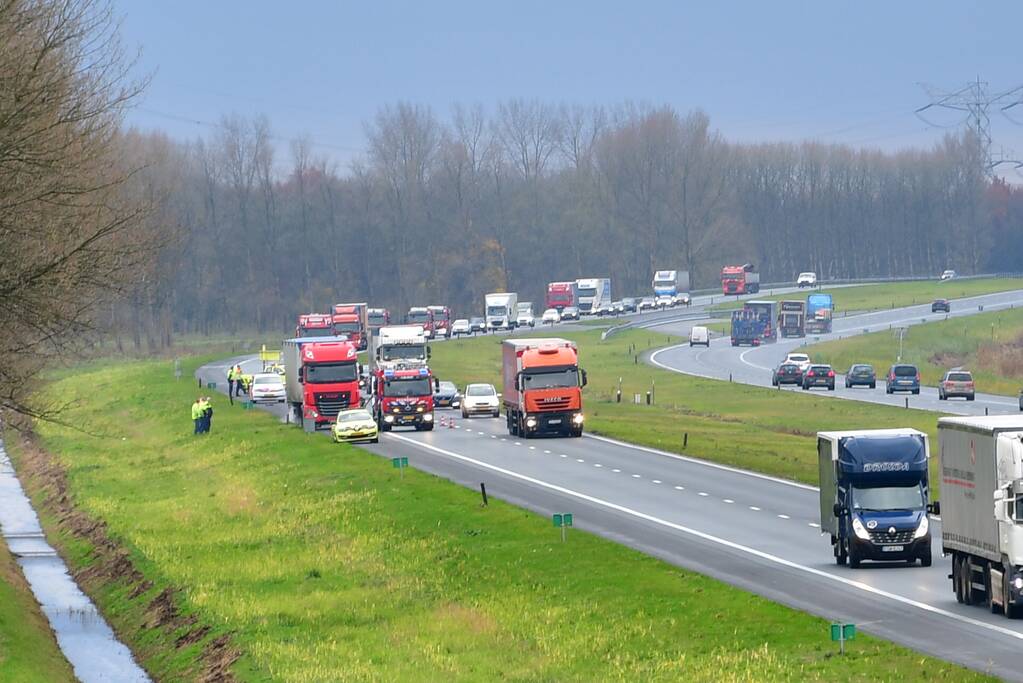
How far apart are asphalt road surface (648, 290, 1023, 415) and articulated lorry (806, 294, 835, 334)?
112 cm

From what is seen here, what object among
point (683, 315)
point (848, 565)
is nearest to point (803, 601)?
point (848, 565)

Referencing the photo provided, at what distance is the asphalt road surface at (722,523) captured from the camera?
29609mm

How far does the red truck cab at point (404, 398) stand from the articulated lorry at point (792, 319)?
82218 millimetres

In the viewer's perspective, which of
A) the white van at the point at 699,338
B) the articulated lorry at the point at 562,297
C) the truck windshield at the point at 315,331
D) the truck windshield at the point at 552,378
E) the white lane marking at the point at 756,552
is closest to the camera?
the white lane marking at the point at 756,552

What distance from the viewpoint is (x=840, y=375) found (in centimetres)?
12488

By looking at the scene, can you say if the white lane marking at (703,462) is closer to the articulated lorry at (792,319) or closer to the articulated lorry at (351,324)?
the articulated lorry at (351,324)

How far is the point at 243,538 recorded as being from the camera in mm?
49938

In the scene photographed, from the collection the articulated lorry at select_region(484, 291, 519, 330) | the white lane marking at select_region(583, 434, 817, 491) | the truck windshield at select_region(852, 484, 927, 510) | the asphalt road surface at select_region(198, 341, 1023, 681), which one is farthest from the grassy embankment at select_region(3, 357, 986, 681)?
the articulated lorry at select_region(484, 291, 519, 330)

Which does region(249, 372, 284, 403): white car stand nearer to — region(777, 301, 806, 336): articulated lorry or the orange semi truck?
the orange semi truck

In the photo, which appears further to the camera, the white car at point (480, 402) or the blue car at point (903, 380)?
the blue car at point (903, 380)

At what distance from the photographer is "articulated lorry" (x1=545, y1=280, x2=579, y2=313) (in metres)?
186

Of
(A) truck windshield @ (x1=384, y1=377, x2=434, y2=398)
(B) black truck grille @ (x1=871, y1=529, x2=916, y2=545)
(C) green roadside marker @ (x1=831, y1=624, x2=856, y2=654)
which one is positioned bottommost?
(B) black truck grille @ (x1=871, y1=529, x2=916, y2=545)

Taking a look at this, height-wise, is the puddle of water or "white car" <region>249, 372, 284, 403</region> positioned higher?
"white car" <region>249, 372, 284, 403</region>

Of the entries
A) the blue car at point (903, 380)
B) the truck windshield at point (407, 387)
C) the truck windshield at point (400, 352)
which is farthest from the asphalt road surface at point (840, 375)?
the truck windshield at point (407, 387)
